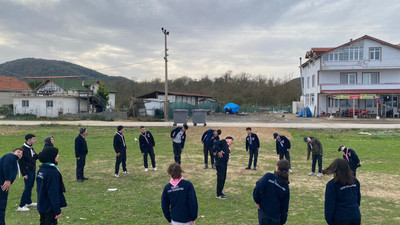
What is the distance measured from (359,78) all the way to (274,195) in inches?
1814

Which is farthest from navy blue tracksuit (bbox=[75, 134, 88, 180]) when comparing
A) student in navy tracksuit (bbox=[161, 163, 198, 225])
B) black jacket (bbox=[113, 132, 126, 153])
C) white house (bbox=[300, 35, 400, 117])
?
white house (bbox=[300, 35, 400, 117])

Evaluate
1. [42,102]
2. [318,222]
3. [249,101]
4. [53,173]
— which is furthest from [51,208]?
[249,101]

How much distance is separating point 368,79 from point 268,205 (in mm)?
46594

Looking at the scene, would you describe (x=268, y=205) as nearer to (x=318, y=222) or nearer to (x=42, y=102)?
(x=318, y=222)

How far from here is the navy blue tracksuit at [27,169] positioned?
7.65 metres

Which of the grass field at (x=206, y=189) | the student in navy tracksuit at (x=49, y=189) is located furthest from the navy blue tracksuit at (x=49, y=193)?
the grass field at (x=206, y=189)

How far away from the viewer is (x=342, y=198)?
168 inches

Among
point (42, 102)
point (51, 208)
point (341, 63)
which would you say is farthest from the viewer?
point (42, 102)

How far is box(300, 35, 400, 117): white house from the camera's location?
42812 millimetres

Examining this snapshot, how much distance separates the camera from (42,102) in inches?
1965

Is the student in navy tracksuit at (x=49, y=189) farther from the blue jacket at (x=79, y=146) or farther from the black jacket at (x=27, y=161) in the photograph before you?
the blue jacket at (x=79, y=146)

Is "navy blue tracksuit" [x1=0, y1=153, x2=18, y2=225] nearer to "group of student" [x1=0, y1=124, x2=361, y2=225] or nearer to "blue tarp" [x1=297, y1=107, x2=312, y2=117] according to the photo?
"group of student" [x1=0, y1=124, x2=361, y2=225]

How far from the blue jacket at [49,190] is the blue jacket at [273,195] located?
3358 millimetres

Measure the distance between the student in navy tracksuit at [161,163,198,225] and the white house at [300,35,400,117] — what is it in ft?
135
